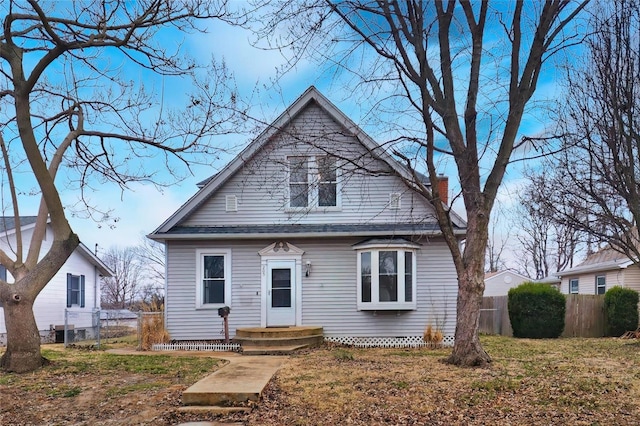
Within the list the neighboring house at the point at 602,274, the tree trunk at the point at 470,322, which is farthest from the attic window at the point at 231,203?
the neighboring house at the point at 602,274

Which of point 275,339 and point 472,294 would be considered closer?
point 472,294

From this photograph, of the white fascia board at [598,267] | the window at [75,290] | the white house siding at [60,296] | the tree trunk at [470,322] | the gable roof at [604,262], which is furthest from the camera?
the white fascia board at [598,267]

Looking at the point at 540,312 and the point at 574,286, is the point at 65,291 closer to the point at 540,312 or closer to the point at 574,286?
the point at 540,312

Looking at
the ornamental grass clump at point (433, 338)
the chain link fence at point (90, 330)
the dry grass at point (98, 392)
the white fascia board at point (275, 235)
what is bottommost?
the chain link fence at point (90, 330)

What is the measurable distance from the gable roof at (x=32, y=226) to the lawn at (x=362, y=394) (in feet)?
31.0

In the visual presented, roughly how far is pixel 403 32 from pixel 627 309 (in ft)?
45.6

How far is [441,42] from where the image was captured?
30.7ft

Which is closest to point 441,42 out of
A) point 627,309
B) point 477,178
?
point 477,178

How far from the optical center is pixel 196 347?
1341cm

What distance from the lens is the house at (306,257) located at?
44.6ft

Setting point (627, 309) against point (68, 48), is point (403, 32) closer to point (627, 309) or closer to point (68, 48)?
point (68, 48)

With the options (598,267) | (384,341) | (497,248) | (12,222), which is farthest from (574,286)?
(12,222)

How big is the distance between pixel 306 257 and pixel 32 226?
→ 10408 millimetres

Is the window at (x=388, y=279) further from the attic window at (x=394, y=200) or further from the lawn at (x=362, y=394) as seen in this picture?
the lawn at (x=362, y=394)
